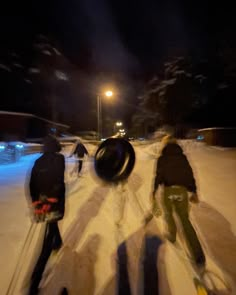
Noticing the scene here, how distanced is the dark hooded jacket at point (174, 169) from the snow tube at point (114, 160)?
1.93 m

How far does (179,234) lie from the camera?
4805 millimetres

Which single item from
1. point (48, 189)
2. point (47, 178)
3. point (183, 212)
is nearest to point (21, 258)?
point (48, 189)

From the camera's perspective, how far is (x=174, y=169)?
3904 millimetres

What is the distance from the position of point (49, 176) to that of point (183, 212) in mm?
1865

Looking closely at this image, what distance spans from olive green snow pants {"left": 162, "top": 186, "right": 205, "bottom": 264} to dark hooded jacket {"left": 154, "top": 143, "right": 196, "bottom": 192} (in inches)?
3.8

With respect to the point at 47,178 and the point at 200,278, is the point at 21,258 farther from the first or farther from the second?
the point at 200,278

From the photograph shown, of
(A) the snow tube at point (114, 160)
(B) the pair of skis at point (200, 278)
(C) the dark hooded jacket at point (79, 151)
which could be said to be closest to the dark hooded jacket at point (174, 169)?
(B) the pair of skis at point (200, 278)

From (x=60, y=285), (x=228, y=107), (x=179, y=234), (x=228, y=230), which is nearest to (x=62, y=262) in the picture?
(x=60, y=285)

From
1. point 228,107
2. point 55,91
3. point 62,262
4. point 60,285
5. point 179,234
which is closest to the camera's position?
point 60,285

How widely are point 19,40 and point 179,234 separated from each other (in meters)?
33.7

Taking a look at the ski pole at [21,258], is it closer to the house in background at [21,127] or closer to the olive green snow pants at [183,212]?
the olive green snow pants at [183,212]

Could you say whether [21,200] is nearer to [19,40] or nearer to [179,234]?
[179,234]

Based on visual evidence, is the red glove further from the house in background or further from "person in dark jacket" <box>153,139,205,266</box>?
the house in background

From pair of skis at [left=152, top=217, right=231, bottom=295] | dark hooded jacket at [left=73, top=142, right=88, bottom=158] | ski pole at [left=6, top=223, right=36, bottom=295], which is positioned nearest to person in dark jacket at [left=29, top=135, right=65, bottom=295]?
ski pole at [left=6, top=223, right=36, bottom=295]
